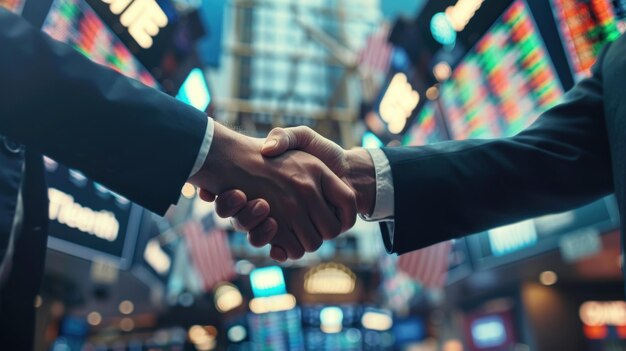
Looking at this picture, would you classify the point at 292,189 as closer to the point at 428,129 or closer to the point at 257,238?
the point at 257,238

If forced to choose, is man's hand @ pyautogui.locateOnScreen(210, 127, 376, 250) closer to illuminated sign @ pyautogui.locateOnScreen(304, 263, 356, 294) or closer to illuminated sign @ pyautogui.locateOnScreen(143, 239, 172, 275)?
→ illuminated sign @ pyautogui.locateOnScreen(143, 239, 172, 275)

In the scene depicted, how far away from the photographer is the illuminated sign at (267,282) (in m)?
10.2

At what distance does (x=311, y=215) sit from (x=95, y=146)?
2.19 feet

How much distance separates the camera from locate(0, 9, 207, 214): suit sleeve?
1.03 m

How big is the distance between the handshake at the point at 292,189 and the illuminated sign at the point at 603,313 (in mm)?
8924

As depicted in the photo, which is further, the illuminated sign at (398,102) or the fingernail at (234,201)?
the illuminated sign at (398,102)

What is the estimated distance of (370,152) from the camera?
4.97ft

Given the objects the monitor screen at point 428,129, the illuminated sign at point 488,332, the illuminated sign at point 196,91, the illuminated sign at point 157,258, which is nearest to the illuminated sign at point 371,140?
the monitor screen at point 428,129

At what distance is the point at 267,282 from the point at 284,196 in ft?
29.9

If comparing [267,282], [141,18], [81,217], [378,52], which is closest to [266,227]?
[141,18]

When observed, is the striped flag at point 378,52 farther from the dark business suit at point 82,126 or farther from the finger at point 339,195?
the dark business suit at point 82,126

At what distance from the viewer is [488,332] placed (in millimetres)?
9852

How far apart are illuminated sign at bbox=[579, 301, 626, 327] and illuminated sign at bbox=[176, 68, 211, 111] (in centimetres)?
854

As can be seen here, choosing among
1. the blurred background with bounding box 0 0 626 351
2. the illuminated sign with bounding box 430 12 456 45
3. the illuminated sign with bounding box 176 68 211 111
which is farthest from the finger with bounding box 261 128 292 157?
the illuminated sign with bounding box 430 12 456 45
